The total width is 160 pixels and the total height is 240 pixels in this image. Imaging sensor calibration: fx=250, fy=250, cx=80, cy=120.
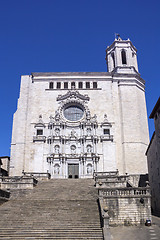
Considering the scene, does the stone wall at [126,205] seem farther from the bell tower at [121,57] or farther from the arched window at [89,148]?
the bell tower at [121,57]

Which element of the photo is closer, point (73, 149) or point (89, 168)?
point (89, 168)

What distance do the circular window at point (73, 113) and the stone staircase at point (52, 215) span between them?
15.7 metres

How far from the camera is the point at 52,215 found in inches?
678

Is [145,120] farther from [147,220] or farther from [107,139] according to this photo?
[147,220]

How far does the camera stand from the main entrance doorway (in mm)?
34594

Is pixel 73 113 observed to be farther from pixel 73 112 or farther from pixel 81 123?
pixel 81 123

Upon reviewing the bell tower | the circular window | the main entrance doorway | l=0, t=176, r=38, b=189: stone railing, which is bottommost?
l=0, t=176, r=38, b=189: stone railing

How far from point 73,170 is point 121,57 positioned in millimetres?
20050

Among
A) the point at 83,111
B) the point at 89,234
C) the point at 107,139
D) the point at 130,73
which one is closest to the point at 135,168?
the point at 107,139

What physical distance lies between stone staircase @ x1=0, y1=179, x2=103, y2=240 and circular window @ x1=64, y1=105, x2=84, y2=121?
1569 centimetres

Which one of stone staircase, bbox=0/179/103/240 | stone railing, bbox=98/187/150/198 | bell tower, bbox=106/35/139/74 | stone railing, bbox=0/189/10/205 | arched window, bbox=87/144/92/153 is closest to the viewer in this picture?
stone staircase, bbox=0/179/103/240

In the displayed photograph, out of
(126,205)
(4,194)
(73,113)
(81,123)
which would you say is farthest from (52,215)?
(73,113)

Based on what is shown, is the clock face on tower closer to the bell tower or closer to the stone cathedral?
the stone cathedral

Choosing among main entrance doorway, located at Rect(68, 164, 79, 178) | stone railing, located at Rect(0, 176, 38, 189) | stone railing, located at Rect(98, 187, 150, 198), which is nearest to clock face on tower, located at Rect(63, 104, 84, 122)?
main entrance doorway, located at Rect(68, 164, 79, 178)
